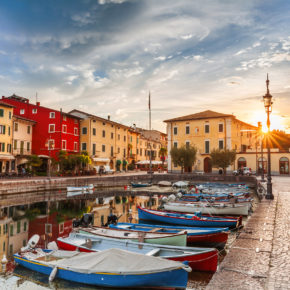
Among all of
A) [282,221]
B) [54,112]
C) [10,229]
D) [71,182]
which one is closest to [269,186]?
[282,221]

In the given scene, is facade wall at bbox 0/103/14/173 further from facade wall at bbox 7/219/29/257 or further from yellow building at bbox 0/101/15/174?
facade wall at bbox 7/219/29/257

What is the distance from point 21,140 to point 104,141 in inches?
689

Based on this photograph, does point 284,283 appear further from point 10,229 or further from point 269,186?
point 10,229

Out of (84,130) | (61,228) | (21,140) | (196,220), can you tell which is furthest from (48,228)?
(84,130)

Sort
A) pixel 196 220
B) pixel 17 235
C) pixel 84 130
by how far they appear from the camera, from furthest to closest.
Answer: pixel 84 130 < pixel 17 235 < pixel 196 220

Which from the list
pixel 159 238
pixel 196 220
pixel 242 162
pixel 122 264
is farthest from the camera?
pixel 242 162

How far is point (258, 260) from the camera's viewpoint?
750 centimetres

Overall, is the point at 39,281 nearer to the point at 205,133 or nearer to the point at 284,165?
the point at 205,133

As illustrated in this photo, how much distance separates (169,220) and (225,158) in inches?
1341

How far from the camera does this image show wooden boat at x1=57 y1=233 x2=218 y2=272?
8.61m

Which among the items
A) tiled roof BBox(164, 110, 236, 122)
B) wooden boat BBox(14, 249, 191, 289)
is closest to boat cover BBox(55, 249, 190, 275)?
wooden boat BBox(14, 249, 191, 289)

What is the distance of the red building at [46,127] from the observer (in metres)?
47.1

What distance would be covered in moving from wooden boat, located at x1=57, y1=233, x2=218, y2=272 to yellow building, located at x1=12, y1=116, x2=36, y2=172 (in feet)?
119

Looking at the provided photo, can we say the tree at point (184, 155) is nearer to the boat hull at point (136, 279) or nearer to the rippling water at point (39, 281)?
the rippling water at point (39, 281)
